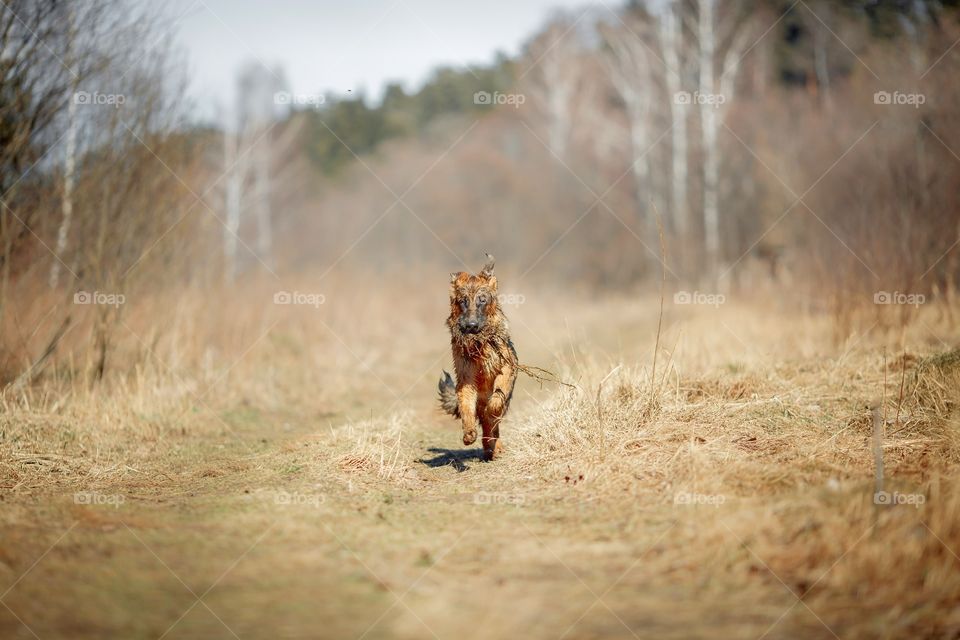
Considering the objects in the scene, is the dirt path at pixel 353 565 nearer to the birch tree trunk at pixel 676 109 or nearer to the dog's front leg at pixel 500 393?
the dog's front leg at pixel 500 393

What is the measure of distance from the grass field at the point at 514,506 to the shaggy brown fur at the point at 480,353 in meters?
0.48

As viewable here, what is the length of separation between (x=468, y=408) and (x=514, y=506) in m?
1.48

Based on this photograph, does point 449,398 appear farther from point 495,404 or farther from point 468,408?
point 495,404

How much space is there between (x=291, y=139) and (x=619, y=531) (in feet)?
107

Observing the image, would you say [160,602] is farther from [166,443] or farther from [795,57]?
[795,57]

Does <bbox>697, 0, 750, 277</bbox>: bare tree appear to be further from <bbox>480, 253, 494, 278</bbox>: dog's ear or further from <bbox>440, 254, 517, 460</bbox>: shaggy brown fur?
<bbox>440, 254, 517, 460</bbox>: shaggy brown fur

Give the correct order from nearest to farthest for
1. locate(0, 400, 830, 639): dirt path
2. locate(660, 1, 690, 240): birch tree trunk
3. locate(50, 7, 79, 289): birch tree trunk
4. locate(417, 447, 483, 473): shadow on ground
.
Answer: locate(0, 400, 830, 639): dirt path → locate(417, 447, 483, 473): shadow on ground → locate(50, 7, 79, 289): birch tree trunk → locate(660, 1, 690, 240): birch tree trunk

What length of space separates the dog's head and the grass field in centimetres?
114

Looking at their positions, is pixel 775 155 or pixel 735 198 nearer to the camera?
pixel 775 155

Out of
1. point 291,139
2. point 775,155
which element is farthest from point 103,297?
point 291,139

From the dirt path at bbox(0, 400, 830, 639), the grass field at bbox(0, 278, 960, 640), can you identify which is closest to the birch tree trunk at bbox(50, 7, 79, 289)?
the grass field at bbox(0, 278, 960, 640)

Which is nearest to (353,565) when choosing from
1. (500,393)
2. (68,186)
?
(500,393)

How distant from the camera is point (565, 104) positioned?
34.4 meters

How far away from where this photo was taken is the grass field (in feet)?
12.7
